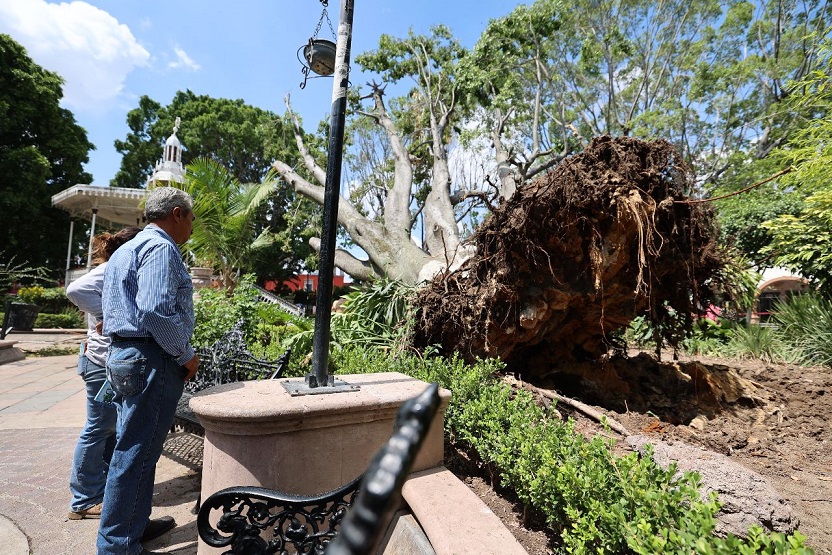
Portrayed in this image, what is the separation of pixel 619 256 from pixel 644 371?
6.54 ft

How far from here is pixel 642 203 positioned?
3.22 m

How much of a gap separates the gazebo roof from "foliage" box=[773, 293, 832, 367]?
1740 cm

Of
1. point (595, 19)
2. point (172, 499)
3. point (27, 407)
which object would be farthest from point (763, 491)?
point (595, 19)

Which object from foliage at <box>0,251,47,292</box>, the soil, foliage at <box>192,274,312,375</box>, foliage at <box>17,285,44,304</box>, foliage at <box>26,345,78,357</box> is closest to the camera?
the soil

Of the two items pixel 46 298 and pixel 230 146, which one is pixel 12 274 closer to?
pixel 46 298

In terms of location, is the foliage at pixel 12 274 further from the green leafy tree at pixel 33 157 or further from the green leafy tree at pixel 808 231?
the green leafy tree at pixel 808 231

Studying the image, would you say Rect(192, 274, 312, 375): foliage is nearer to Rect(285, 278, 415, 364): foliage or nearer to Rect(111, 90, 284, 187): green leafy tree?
Rect(285, 278, 415, 364): foliage

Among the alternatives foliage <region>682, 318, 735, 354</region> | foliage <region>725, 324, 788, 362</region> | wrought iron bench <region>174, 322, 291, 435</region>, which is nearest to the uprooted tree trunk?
wrought iron bench <region>174, 322, 291, 435</region>

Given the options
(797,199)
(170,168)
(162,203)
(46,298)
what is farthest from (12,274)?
(797,199)

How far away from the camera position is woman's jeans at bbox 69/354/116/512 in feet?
8.16

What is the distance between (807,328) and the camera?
6824mm

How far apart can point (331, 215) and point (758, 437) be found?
388 cm

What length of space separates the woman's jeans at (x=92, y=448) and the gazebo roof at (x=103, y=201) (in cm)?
1370

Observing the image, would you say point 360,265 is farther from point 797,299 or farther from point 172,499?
point 797,299
